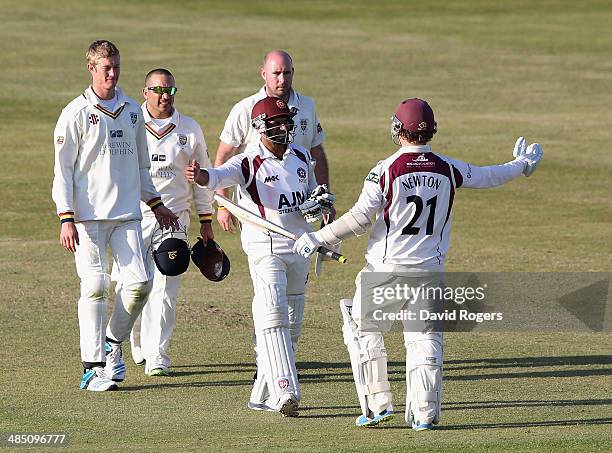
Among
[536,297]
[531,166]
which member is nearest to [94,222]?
[531,166]

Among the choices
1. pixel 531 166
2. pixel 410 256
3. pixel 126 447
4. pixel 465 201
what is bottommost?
pixel 126 447

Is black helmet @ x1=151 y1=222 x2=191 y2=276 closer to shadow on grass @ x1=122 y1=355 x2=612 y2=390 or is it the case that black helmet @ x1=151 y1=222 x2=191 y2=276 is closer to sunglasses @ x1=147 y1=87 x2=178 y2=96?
shadow on grass @ x1=122 y1=355 x2=612 y2=390

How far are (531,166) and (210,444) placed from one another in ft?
10.0

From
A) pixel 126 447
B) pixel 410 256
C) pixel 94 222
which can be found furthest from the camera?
pixel 94 222

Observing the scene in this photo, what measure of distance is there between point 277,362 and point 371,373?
0.71 metres

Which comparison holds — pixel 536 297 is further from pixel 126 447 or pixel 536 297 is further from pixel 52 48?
pixel 52 48

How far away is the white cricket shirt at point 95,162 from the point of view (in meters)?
10.8

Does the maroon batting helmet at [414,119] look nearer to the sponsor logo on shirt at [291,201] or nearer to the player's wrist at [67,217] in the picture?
the sponsor logo on shirt at [291,201]

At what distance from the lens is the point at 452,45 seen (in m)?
37.2

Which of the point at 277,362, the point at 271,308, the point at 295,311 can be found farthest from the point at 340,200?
the point at 277,362

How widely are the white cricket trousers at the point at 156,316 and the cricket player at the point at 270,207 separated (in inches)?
63.5

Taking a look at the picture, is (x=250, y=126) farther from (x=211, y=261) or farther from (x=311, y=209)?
(x=311, y=209)

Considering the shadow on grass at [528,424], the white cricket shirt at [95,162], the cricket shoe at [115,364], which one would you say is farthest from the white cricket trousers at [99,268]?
the shadow on grass at [528,424]

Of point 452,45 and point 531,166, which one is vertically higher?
point 452,45
